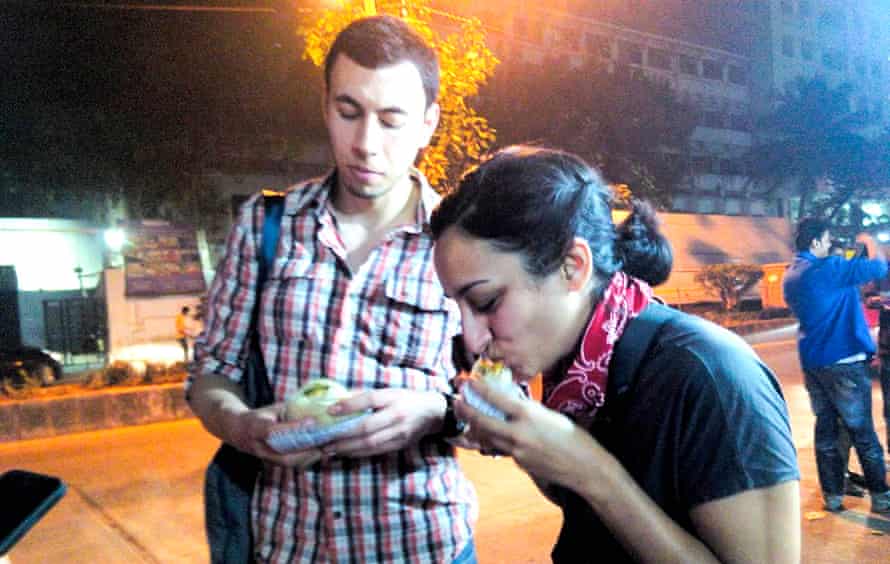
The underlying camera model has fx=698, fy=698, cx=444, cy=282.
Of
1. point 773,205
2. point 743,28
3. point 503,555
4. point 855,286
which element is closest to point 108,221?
point 503,555

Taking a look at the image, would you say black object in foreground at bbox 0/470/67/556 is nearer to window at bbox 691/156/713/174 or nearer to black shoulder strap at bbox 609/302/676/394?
black shoulder strap at bbox 609/302/676/394

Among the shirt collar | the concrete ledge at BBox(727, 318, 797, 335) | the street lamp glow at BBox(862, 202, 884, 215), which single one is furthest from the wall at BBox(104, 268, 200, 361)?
the street lamp glow at BBox(862, 202, 884, 215)

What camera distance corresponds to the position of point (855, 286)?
190 inches

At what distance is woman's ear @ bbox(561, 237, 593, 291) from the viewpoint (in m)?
1.25

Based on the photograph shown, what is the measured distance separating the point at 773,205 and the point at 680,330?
38.0 m

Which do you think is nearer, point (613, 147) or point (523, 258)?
point (523, 258)

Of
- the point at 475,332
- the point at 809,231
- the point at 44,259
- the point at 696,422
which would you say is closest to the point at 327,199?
the point at 475,332

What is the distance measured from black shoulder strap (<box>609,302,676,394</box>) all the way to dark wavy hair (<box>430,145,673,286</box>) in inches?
5.3

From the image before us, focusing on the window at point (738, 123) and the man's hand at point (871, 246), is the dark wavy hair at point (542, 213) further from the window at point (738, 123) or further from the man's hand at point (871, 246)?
the window at point (738, 123)

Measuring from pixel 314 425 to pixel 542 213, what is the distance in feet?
1.88

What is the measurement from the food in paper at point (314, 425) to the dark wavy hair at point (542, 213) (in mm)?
391

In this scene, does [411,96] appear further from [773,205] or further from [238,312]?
[773,205]

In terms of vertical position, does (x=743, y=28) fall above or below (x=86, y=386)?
above

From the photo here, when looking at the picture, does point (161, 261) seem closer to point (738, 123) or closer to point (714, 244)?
point (714, 244)
